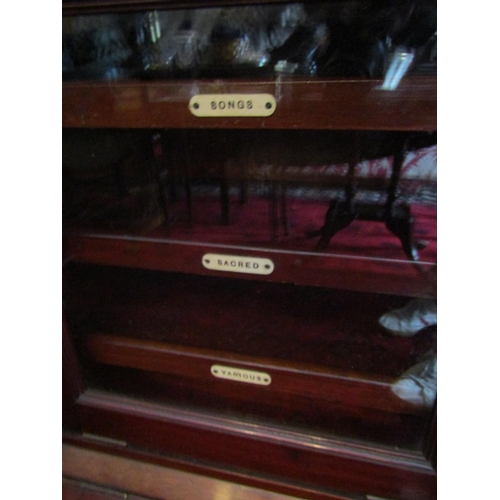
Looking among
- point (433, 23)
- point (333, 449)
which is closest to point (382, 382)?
point (333, 449)

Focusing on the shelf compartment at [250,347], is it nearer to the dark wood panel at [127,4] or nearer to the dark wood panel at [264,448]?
the dark wood panel at [264,448]

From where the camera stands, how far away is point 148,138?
0.61m

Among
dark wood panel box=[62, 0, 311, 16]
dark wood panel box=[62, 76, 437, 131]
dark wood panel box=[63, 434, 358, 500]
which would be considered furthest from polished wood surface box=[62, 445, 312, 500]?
dark wood panel box=[62, 0, 311, 16]

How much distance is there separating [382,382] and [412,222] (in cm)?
24

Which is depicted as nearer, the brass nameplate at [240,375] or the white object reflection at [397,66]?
the white object reflection at [397,66]

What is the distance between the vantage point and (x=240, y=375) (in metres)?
0.61

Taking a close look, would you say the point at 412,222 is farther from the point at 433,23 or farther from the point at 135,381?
the point at 135,381

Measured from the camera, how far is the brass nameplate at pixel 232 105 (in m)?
0.42

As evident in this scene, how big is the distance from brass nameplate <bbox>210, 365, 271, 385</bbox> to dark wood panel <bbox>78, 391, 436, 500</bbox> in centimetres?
8

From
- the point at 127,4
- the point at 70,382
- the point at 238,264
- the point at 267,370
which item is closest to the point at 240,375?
the point at 267,370

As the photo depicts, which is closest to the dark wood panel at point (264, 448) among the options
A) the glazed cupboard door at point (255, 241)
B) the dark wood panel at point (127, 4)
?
the glazed cupboard door at point (255, 241)

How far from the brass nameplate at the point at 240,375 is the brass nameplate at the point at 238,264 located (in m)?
0.18
